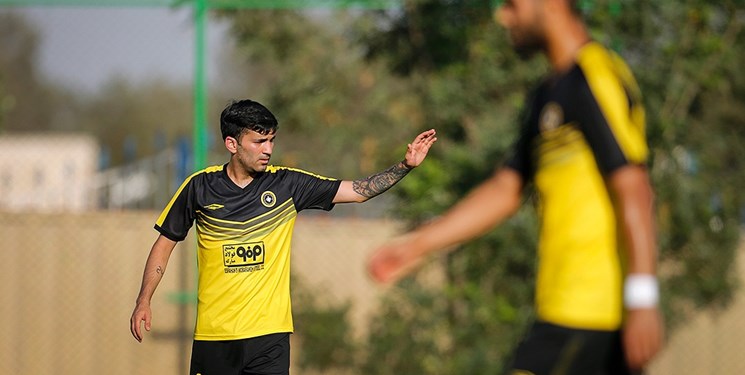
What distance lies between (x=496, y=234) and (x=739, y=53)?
104 inches

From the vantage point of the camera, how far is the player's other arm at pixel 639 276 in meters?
3.58

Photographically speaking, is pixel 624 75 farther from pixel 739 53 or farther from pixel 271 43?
pixel 271 43

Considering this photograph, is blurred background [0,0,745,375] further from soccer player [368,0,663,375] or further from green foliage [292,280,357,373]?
soccer player [368,0,663,375]

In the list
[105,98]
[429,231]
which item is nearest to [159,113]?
[105,98]

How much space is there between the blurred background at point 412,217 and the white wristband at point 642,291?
678 cm

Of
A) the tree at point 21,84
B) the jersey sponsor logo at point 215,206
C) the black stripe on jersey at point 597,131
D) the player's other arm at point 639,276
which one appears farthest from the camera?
the tree at point 21,84

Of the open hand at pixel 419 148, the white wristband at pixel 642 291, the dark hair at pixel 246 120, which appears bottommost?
the white wristband at pixel 642 291

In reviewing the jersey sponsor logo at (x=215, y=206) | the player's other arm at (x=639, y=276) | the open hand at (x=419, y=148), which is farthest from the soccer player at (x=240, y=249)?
the player's other arm at (x=639, y=276)

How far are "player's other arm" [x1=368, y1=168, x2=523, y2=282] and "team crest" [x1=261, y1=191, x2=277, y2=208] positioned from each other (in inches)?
97.3

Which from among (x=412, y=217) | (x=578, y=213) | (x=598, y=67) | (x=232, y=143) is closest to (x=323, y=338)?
(x=412, y=217)

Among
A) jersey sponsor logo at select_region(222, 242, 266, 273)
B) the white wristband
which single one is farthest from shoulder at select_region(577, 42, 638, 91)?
jersey sponsor logo at select_region(222, 242, 266, 273)

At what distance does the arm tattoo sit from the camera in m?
6.38

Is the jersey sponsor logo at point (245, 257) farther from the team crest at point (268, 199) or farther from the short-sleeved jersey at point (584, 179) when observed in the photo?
the short-sleeved jersey at point (584, 179)

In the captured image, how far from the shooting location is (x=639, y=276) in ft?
11.8
